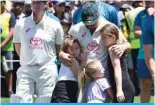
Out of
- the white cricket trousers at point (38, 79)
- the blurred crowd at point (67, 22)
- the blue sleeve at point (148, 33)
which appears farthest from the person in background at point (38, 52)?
the blurred crowd at point (67, 22)

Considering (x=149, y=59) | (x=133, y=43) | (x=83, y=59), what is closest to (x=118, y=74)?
(x=83, y=59)

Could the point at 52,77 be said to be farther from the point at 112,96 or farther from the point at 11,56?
the point at 11,56

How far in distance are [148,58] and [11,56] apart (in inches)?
Result: 199

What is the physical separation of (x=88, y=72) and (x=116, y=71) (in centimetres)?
27

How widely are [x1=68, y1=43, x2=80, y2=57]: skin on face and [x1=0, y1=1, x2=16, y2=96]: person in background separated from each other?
17.5 feet

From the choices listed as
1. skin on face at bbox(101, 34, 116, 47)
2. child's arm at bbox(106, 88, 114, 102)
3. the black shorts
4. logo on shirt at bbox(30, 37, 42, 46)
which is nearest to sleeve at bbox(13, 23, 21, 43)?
logo on shirt at bbox(30, 37, 42, 46)

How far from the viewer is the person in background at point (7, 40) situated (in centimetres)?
1241

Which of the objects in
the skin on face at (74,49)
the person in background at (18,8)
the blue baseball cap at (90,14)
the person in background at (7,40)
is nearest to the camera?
the blue baseball cap at (90,14)

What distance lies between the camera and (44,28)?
816cm

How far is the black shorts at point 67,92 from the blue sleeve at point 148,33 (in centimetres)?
141

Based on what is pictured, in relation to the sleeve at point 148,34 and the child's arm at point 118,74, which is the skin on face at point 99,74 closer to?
the child's arm at point 118,74

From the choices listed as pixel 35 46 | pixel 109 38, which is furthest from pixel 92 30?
pixel 35 46

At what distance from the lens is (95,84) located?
22.8 feet

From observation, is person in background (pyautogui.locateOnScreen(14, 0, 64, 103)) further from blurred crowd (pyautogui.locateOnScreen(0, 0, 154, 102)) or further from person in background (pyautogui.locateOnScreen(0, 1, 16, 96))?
person in background (pyautogui.locateOnScreen(0, 1, 16, 96))
